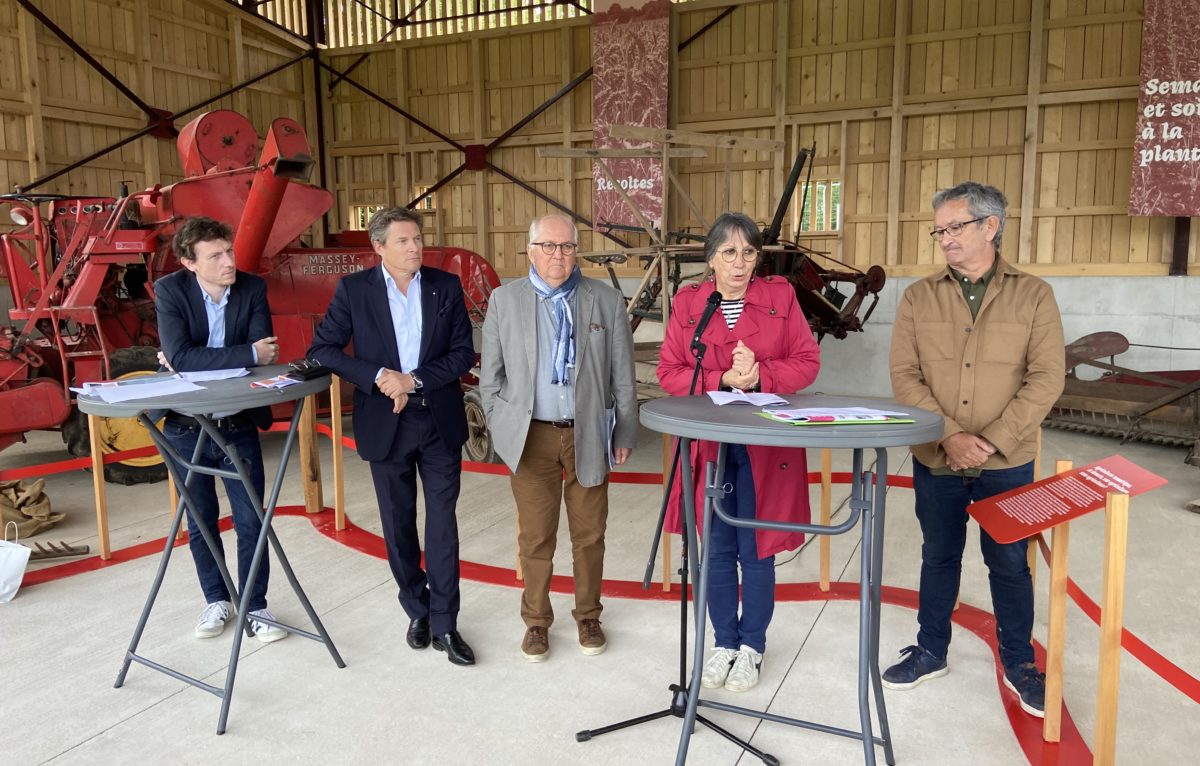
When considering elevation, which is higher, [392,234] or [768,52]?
[768,52]

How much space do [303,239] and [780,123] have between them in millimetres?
7423

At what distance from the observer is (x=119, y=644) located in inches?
130

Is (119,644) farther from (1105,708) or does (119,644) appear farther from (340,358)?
(1105,708)

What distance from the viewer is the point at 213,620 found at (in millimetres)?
3330

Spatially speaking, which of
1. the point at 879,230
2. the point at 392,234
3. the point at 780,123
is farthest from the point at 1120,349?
the point at 392,234

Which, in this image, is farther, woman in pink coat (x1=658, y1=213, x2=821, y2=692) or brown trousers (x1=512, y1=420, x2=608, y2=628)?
brown trousers (x1=512, y1=420, x2=608, y2=628)

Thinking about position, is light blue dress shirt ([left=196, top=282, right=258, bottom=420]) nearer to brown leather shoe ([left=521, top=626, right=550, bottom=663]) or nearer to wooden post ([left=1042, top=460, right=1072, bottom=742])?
brown leather shoe ([left=521, top=626, right=550, bottom=663])

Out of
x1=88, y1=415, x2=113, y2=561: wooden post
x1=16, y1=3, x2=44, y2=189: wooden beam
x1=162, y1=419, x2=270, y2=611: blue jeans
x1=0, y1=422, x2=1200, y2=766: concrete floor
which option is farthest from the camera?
x1=16, y1=3, x2=44, y2=189: wooden beam

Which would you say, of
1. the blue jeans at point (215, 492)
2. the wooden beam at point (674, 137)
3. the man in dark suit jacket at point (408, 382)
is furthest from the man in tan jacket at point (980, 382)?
the wooden beam at point (674, 137)

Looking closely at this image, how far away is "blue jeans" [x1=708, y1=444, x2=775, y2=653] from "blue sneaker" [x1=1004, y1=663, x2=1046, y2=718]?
810 mm

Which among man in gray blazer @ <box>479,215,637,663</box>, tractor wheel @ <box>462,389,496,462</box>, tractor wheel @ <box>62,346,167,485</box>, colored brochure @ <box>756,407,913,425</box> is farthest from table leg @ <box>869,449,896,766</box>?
tractor wheel @ <box>62,346,167,485</box>

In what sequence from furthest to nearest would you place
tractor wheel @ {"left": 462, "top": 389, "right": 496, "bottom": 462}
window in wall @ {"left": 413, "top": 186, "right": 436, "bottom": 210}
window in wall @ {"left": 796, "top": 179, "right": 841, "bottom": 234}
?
window in wall @ {"left": 413, "top": 186, "right": 436, "bottom": 210}
window in wall @ {"left": 796, "top": 179, "right": 841, "bottom": 234}
tractor wheel @ {"left": 462, "top": 389, "right": 496, "bottom": 462}

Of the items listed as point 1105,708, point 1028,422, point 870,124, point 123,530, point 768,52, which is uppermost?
point 768,52

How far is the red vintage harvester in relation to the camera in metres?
5.65
